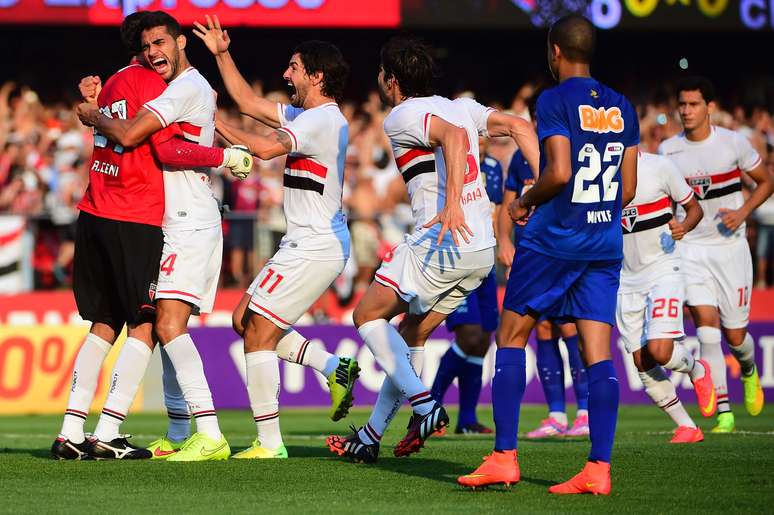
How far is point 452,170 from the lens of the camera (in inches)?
285

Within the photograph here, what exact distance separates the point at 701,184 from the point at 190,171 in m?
5.85

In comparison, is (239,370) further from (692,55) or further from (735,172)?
(692,55)

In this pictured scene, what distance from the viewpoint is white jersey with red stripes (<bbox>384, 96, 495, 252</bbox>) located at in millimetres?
7688

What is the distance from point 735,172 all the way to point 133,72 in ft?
20.8

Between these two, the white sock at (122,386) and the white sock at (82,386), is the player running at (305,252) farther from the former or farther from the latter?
the white sock at (82,386)

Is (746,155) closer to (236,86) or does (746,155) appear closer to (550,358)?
(550,358)

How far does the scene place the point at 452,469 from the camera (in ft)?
25.5

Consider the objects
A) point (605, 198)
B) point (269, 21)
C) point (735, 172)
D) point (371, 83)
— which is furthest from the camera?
point (371, 83)

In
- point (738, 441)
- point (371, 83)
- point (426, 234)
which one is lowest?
point (738, 441)

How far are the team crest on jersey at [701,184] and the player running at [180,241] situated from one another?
561cm

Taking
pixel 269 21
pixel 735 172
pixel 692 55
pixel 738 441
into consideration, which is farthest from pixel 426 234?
pixel 692 55

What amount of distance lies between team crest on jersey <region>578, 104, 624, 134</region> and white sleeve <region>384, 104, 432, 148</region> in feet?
4.24

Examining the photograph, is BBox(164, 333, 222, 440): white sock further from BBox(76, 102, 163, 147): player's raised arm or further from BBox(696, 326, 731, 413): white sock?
BBox(696, 326, 731, 413): white sock

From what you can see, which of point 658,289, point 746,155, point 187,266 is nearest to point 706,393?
point 658,289
